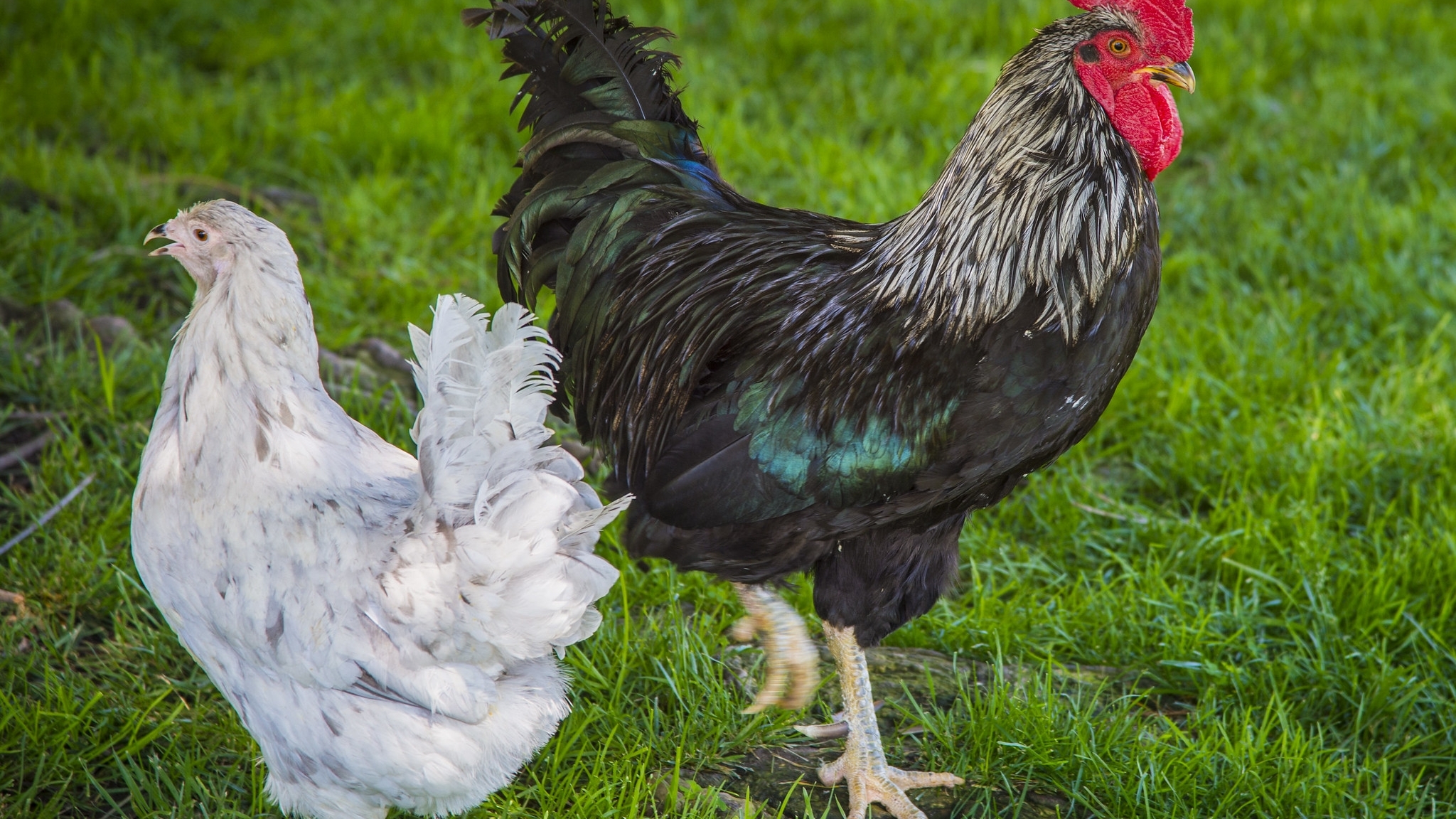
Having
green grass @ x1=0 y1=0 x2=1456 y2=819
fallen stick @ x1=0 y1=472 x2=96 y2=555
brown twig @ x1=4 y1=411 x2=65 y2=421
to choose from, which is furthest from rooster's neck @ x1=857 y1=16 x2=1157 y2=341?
brown twig @ x1=4 y1=411 x2=65 y2=421

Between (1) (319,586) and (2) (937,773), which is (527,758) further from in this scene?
(2) (937,773)

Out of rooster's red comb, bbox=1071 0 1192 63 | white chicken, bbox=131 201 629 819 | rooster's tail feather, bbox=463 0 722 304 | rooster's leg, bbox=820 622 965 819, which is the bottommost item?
rooster's leg, bbox=820 622 965 819

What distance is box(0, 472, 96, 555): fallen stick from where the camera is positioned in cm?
361

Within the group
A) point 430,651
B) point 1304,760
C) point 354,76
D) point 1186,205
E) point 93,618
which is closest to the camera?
point 430,651

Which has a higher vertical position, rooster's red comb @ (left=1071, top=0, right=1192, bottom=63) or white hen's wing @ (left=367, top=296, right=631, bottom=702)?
rooster's red comb @ (left=1071, top=0, right=1192, bottom=63)

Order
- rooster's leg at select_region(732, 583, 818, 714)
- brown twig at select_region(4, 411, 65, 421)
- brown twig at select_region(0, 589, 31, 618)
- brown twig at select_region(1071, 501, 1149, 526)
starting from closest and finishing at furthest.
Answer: rooster's leg at select_region(732, 583, 818, 714) → brown twig at select_region(0, 589, 31, 618) → brown twig at select_region(4, 411, 65, 421) → brown twig at select_region(1071, 501, 1149, 526)

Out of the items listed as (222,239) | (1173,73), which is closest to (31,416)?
(222,239)

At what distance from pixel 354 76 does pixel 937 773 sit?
18.0ft

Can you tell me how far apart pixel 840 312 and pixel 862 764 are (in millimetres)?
1184

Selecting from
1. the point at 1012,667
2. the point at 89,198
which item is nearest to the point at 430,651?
the point at 1012,667

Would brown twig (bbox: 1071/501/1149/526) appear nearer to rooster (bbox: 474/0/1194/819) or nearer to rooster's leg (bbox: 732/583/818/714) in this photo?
rooster (bbox: 474/0/1194/819)

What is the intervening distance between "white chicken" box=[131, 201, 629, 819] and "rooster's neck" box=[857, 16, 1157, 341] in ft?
3.15

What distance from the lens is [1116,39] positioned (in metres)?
2.67

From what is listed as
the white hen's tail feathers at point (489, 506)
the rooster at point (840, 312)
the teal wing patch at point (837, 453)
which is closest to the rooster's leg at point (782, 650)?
the rooster at point (840, 312)
